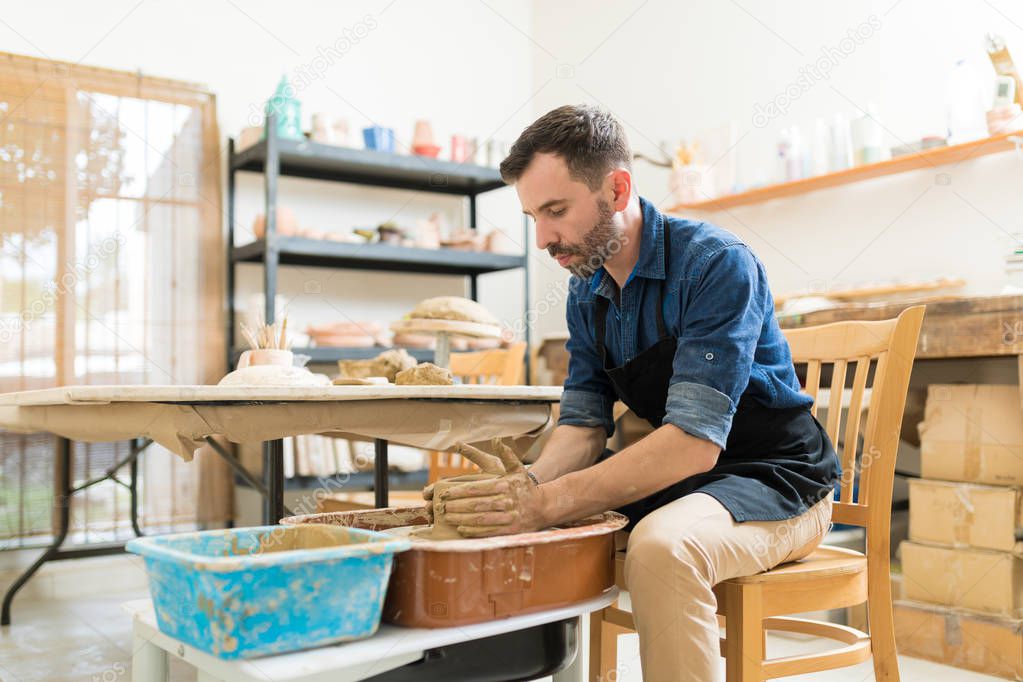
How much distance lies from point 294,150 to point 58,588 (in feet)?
7.23

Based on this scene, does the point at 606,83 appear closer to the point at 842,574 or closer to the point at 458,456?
the point at 458,456

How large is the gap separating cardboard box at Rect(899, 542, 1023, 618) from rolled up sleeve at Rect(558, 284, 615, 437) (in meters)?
1.40

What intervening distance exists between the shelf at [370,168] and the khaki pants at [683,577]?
11.1 feet

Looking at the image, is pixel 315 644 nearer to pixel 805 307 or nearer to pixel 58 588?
pixel 805 307

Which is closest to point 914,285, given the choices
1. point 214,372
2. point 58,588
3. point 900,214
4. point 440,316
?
point 900,214

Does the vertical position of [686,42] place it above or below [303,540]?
above

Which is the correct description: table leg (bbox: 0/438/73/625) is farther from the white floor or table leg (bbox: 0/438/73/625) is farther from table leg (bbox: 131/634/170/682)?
table leg (bbox: 131/634/170/682)

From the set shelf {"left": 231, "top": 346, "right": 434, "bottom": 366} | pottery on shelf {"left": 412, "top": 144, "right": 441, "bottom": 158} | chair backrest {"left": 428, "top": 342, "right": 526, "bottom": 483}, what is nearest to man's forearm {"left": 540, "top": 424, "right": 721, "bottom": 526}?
chair backrest {"left": 428, "top": 342, "right": 526, "bottom": 483}

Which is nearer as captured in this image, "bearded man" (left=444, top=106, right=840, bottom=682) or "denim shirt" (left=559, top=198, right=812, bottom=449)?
"bearded man" (left=444, top=106, right=840, bottom=682)

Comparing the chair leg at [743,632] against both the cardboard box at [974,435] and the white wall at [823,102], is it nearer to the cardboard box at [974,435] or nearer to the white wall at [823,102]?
the cardboard box at [974,435]

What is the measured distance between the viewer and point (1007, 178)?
3117 mm

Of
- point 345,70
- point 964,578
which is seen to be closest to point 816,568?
point 964,578

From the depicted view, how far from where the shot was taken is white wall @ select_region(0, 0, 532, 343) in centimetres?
427

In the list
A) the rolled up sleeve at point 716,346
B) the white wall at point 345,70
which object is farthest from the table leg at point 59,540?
the rolled up sleeve at point 716,346
